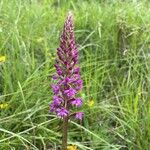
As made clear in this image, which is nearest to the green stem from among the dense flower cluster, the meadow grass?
the dense flower cluster

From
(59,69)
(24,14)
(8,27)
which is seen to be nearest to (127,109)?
(59,69)

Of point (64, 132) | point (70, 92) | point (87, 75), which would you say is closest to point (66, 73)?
point (70, 92)

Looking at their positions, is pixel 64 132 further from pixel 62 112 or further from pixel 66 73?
pixel 66 73

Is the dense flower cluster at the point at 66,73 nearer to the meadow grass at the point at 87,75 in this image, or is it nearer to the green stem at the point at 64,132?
the green stem at the point at 64,132

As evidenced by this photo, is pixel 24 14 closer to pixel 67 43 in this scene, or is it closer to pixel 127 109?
pixel 127 109

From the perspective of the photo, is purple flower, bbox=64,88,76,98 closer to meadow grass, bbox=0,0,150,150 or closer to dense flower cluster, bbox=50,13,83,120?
dense flower cluster, bbox=50,13,83,120

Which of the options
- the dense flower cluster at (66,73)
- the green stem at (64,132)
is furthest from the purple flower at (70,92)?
the green stem at (64,132)
